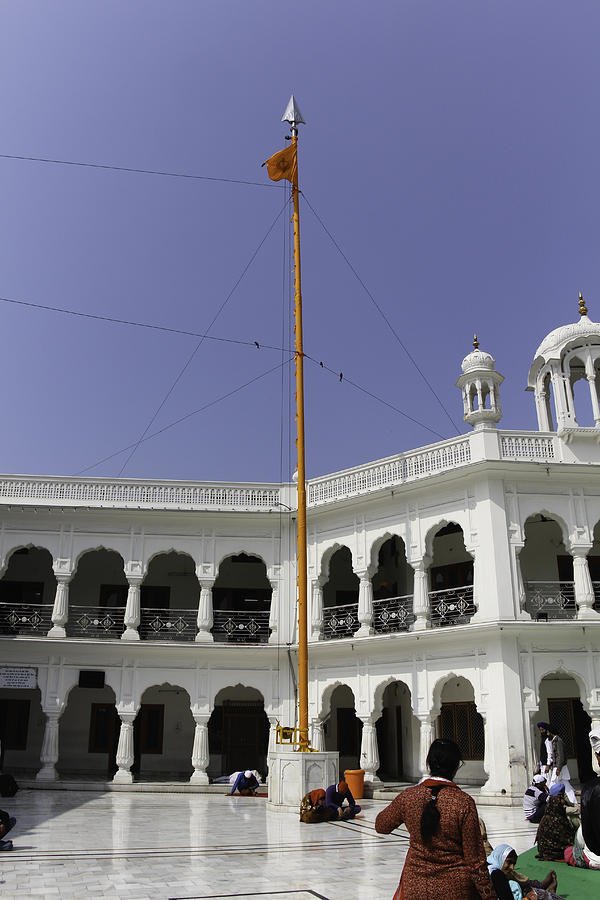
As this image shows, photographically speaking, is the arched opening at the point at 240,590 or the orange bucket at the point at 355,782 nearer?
the orange bucket at the point at 355,782

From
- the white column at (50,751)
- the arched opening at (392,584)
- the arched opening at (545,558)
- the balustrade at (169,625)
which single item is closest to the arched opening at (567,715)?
the arched opening at (545,558)

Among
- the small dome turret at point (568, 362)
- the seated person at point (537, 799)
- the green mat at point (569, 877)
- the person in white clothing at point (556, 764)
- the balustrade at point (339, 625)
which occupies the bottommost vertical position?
the green mat at point (569, 877)

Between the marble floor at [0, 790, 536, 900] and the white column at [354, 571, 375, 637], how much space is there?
4.50 meters

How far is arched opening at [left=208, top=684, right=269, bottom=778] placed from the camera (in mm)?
22188

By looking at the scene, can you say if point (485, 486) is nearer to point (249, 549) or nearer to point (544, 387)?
point (544, 387)

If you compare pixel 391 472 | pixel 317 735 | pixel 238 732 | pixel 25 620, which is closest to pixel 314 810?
pixel 317 735

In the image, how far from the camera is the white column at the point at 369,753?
18.0m

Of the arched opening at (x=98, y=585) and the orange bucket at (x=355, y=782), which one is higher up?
the arched opening at (x=98, y=585)

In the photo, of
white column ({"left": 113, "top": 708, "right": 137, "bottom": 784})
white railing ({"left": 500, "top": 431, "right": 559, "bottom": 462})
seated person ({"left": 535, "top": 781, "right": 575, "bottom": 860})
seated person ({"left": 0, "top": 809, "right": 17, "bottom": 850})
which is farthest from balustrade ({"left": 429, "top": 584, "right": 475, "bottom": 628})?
seated person ({"left": 0, "top": 809, "right": 17, "bottom": 850})

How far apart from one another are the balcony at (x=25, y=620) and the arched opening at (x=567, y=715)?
42.4 feet

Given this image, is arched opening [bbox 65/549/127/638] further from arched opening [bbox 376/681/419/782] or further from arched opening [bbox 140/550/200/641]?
arched opening [bbox 376/681/419/782]

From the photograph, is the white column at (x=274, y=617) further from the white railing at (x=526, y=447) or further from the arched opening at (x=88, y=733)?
the white railing at (x=526, y=447)

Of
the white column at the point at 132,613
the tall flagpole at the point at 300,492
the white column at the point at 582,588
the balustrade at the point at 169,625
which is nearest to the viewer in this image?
the tall flagpole at the point at 300,492

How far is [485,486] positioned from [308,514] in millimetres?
5045
